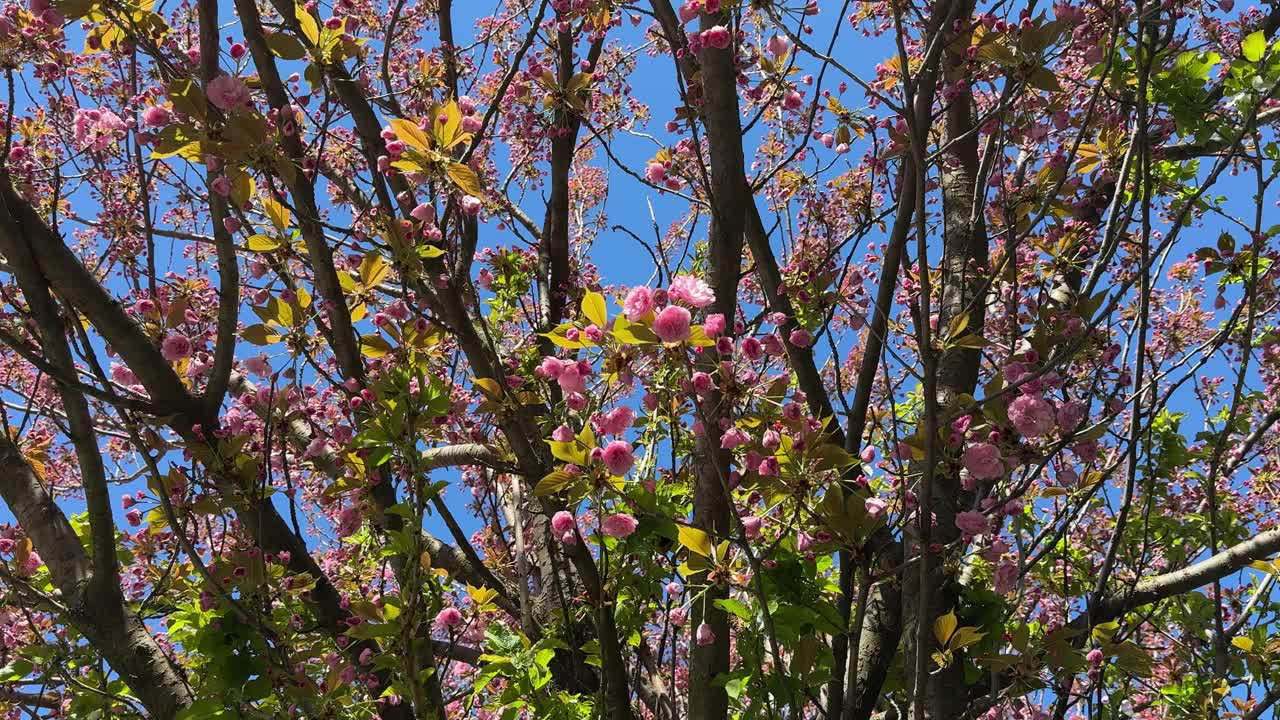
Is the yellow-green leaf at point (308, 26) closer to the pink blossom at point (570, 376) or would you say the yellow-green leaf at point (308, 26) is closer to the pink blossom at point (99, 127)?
the pink blossom at point (99, 127)

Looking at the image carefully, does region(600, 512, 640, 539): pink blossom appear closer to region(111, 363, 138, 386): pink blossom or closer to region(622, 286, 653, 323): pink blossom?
region(622, 286, 653, 323): pink blossom

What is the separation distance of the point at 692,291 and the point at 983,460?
30.5 inches

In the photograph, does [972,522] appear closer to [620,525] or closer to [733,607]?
[733,607]

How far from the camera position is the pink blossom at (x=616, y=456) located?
1.69m

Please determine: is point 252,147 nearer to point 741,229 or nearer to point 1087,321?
point 741,229

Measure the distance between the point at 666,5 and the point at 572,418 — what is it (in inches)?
51.0

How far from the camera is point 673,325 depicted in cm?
153

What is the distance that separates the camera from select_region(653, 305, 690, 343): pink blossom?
60.1 inches

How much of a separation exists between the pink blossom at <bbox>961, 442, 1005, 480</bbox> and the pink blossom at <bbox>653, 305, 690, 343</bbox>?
756 mm

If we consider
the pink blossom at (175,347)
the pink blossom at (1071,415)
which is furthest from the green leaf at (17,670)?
the pink blossom at (1071,415)

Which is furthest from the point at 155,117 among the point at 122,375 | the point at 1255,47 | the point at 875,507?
the point at 1255,47

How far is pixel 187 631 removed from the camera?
2336mm

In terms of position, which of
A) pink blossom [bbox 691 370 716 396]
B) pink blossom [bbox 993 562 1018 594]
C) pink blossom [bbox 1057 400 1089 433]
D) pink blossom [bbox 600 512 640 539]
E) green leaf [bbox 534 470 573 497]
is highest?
pink blossom [bbox 1057 400 1089 433]

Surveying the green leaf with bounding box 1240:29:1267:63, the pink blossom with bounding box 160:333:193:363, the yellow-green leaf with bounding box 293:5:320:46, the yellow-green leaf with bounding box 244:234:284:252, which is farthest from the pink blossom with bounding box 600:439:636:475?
the green leaf with bounding box 1240:29:1267:63
